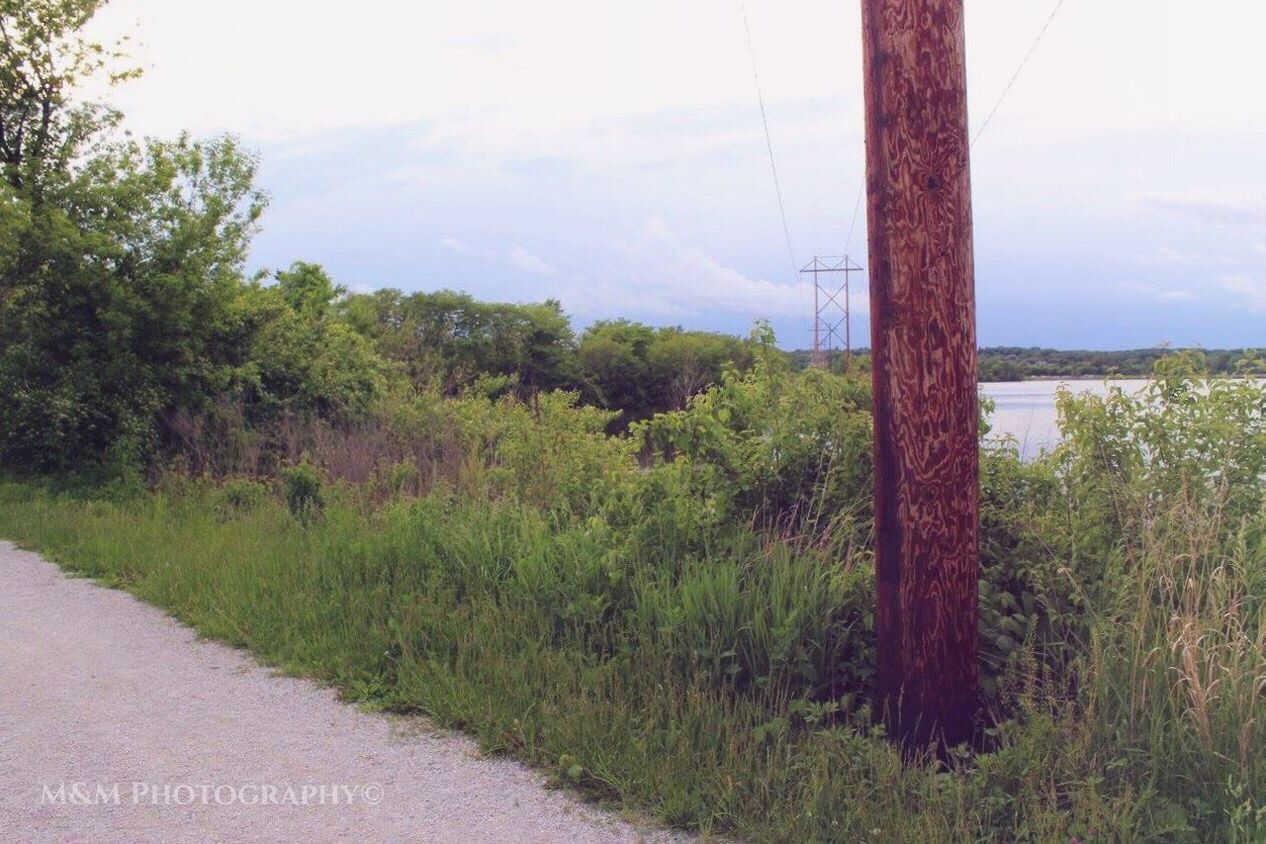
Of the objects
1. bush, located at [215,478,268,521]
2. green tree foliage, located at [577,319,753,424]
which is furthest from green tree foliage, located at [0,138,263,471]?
green tree foliage, located at [577,319,753,424]

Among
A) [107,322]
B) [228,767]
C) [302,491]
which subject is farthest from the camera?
[107,322]

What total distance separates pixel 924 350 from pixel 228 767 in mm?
3844

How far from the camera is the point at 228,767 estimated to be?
17.6 feet

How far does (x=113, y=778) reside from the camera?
526 centimetres

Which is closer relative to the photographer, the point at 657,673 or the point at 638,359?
the point at 657,673

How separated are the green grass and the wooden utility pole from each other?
17.8 inches

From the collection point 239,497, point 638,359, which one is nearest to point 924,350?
point 239,497

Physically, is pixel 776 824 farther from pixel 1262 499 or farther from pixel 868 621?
pixel 1262 499

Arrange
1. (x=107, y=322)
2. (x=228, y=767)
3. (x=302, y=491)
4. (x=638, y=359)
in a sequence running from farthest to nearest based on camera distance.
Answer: (x=638, y=359)
(x=107, y=322)
(x=302, y=491)
(x=228, y=767)

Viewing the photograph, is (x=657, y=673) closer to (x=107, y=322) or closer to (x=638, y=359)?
(x=107, y=322)

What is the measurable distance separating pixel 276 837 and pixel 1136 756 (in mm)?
3574

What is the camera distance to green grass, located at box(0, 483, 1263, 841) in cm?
443

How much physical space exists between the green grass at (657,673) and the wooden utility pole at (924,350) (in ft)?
1.48

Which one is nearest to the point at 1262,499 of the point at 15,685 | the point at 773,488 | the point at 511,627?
the point at 773,488
